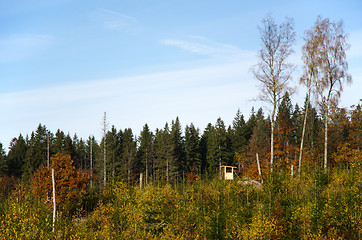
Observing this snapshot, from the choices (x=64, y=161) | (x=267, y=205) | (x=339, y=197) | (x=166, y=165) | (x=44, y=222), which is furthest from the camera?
(x=166, y=165)

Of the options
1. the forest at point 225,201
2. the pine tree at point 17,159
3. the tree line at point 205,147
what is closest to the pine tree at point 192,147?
the tree line at point 205,147

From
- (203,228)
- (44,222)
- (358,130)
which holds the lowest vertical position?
(203,228)

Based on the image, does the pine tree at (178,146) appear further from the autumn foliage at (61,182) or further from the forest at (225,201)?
the autumn foliage at (61,182)

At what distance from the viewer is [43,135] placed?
221 ft

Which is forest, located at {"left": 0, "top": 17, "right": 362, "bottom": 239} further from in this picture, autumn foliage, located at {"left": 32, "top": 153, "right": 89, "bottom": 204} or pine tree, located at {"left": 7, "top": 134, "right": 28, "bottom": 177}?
pine tree, located at {"left": 7, "top": 134, "right": 28, "bottom": 177}

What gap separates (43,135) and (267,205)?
6277cm

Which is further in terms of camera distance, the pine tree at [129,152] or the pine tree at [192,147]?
the pine tree at [192,147]

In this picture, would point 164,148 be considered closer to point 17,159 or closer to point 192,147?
point 192,147

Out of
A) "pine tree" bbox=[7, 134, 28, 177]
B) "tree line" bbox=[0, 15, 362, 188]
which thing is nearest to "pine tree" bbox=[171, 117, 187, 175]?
"tree line" bbox=[0, 15, 362, 188]

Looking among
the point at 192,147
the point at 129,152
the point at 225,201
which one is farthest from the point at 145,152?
the point at 225,201

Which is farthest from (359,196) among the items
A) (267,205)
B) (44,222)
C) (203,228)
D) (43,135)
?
(43,135)

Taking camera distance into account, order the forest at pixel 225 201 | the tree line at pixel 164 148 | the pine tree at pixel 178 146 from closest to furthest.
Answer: the forest at pixel 225 201, the tree line at pixel 164 148, the pine tree at pixel 178 146

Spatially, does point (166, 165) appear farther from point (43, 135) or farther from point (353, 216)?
point (353, 216)

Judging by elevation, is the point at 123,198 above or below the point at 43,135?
below
